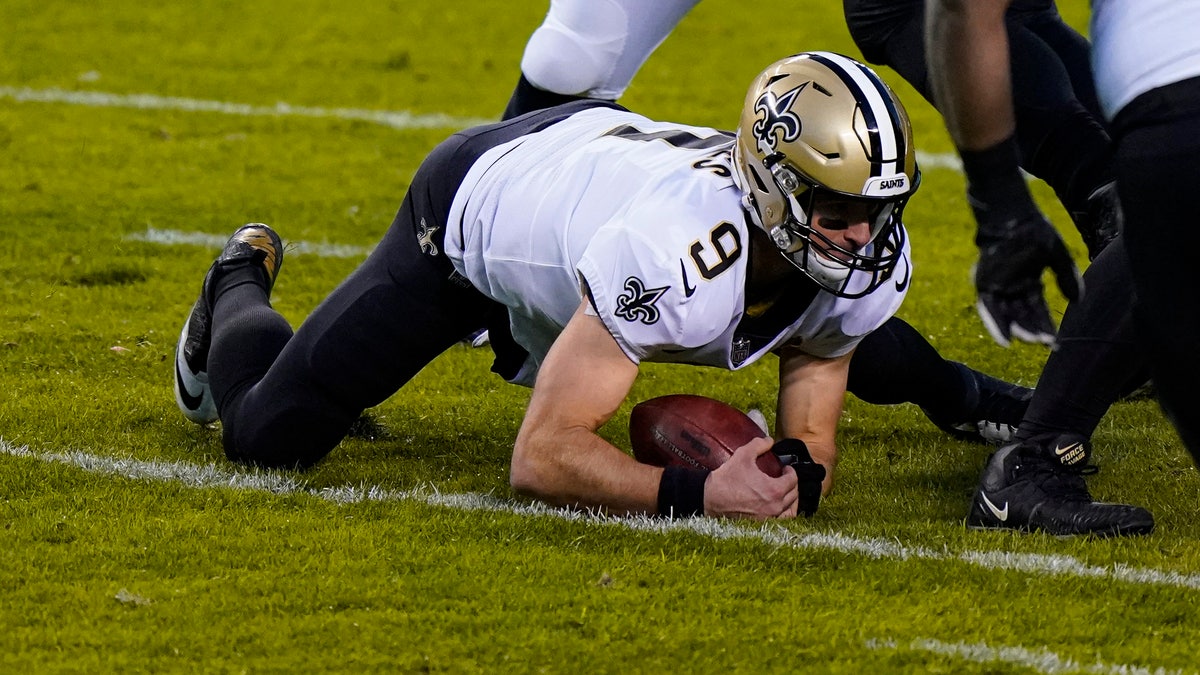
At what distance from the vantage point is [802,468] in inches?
131

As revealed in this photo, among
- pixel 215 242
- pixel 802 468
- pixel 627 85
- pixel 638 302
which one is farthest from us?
pixel 215 242

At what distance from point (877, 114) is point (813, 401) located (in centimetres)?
64

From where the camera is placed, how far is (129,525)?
→ 3248mm

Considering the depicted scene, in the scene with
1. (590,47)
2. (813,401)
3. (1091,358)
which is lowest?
(813,401)

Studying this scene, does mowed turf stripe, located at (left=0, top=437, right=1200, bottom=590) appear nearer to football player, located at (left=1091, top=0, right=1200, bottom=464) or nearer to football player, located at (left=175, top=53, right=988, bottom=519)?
football player, located at (left=175, top=53, right=988, bottom=519)

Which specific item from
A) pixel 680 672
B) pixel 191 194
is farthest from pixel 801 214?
pixel 191 194

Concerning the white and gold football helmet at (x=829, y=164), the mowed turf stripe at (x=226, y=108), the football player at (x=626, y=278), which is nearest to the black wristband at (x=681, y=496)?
the football player at (x=626, y=278)

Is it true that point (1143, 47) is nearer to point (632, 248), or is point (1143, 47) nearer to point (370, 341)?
point (632, 248)

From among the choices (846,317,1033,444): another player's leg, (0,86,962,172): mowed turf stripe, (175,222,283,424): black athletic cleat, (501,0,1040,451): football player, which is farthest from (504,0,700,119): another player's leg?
(0,86,962,172): mowed turf stripe

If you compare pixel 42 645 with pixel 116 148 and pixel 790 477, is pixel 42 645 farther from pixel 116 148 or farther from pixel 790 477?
pixel 116 148

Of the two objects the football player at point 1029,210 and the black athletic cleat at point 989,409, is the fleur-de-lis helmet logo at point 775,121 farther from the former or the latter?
the black athletic cleat at point 989,409

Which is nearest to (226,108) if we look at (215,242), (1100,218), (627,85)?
(215,242)

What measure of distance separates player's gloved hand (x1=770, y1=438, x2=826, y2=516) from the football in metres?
0.11

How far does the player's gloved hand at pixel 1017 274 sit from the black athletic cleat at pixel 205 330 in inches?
82.5
